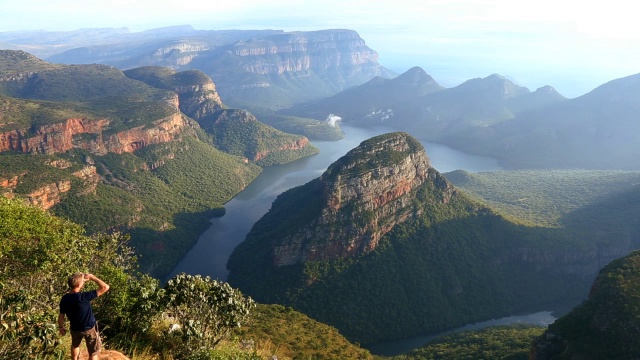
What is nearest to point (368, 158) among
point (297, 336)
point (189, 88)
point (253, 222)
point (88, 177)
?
point (297, 336)

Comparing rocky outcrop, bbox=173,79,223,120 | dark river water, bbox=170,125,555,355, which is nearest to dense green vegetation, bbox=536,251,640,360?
dark river water, bbox=170,125,555,355

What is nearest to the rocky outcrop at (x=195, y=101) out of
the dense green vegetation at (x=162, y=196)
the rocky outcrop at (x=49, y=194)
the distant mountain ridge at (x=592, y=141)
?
the dense green vegetation at (x=162, y=196)

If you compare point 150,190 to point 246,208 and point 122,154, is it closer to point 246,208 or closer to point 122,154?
point 122,154

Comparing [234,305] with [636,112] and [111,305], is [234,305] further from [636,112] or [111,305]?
[636,112]

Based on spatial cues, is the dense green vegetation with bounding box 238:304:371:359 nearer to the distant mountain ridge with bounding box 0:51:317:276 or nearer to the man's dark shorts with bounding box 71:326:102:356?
the man's dark shorts with bounding box 71:326:102:356

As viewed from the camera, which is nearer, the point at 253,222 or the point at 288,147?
the point at 253,222

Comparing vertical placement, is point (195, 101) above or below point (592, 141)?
above
